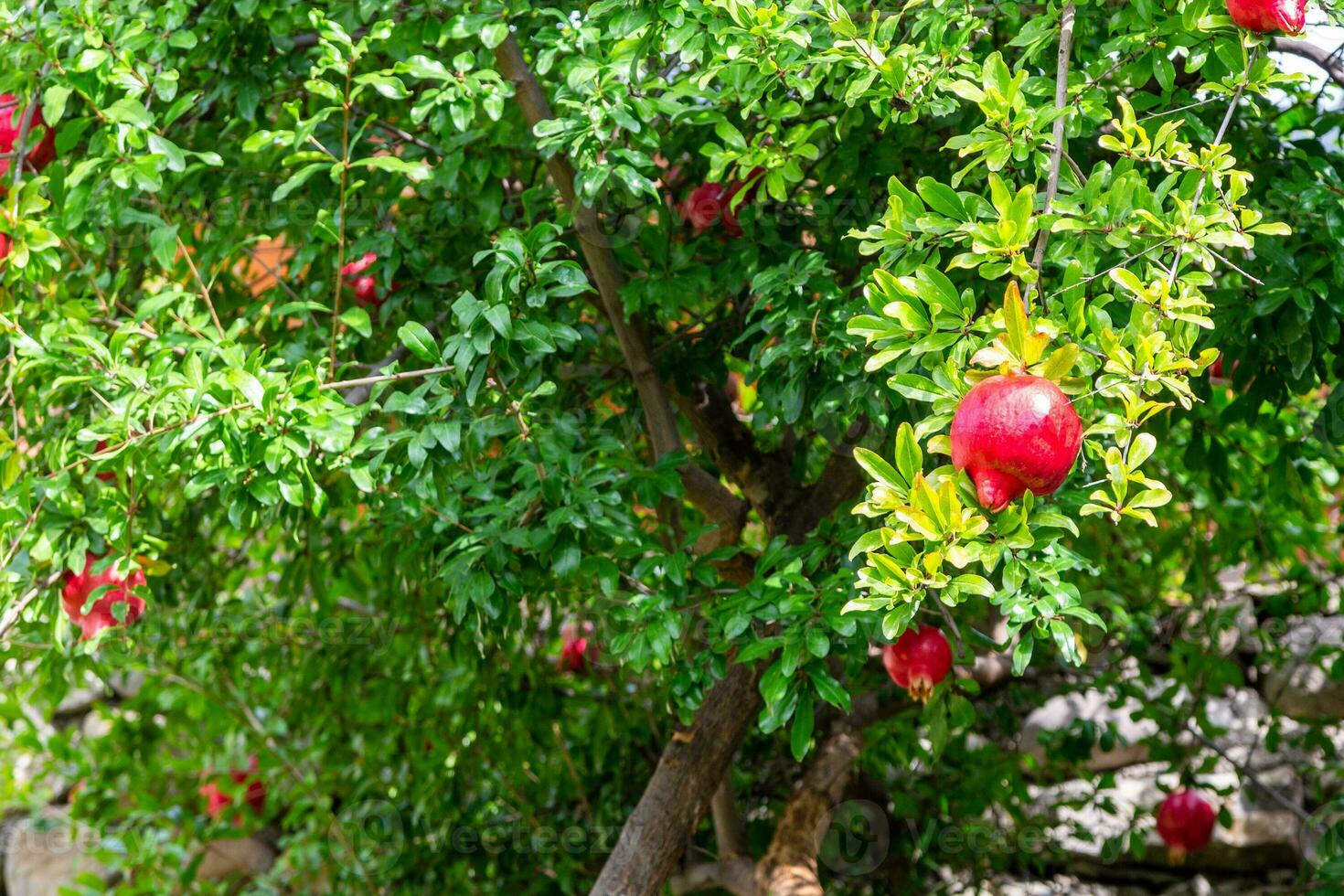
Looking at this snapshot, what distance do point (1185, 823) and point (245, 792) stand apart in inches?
92.2

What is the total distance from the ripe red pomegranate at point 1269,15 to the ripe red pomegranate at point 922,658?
3.26 ft

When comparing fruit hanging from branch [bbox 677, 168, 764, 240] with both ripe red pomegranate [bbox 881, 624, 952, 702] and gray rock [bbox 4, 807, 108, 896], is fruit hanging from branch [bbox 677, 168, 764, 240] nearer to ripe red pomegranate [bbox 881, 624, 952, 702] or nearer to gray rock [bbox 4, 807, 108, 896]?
ripe red pomegranate [bbox 881, 624, 952, 702]

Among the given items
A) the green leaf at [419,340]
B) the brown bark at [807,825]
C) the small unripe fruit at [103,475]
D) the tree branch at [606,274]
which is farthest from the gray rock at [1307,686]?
the small unripe fruit at [103,475]

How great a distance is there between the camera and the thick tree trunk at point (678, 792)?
90.0 inches

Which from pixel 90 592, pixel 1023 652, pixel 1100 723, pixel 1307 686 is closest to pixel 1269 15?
pixel 1023 652

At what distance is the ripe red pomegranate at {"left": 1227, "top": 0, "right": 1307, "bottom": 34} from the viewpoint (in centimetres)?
141

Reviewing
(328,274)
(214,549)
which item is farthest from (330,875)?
(328,274)

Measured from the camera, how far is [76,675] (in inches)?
95.6

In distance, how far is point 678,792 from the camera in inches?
92.4

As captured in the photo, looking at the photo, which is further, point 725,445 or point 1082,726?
point 1082,726

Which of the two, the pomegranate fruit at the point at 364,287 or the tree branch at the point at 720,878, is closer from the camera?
the pomegranate fruit at the point at 364,287

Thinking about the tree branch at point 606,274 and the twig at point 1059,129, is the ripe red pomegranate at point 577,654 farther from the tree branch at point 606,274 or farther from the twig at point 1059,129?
the twig at point 1059,129

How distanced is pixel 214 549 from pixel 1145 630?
218cm

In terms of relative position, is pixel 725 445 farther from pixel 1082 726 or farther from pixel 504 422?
pixel 1082 726
